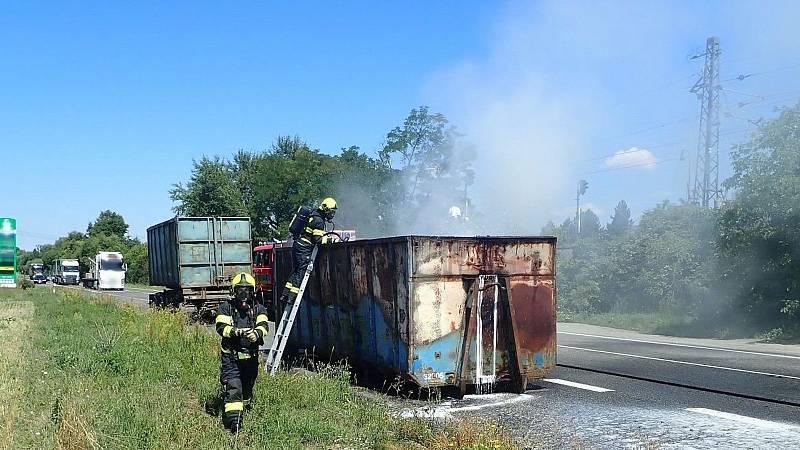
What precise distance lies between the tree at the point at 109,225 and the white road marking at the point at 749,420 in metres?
118

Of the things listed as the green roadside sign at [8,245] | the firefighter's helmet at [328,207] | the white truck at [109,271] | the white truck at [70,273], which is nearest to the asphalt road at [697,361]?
the firefighter's helmet at [328,207]

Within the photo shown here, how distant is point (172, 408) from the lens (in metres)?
7.21

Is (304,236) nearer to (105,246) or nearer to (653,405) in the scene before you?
(653,405)

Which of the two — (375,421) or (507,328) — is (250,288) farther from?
(507,328)

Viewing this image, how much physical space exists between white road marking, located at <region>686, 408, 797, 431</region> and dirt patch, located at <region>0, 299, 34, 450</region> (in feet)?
22.9

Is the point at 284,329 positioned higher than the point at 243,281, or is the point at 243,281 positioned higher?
the point at 243,281

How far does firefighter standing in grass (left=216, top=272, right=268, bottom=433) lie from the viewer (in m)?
6.67

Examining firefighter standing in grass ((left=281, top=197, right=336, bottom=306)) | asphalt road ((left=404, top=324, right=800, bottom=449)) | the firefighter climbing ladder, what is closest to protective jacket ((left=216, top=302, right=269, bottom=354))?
asphalt road ((left=404, top=324, right=800, bottom=449))

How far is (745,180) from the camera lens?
60.0 ft

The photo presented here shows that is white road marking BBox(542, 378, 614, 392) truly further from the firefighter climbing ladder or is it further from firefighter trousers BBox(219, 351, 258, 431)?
firefighter trousers BBox(219, 351, 258, 431)

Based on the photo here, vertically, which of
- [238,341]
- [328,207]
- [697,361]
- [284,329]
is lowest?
[697,361]

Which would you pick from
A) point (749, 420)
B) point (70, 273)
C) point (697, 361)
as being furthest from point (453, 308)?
point (70, 273)

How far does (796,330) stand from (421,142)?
20.1m

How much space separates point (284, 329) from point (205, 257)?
11.8 m
